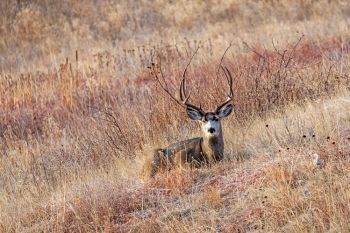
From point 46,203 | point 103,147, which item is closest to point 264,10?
point 103,147

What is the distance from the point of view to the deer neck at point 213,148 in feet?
25.6

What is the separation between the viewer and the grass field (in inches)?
240

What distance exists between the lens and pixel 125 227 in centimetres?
634

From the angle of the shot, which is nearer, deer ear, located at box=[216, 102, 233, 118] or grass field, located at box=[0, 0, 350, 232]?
grass field, located at box=[0, 0, 350, 232]

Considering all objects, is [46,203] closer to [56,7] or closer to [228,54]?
[228,54]

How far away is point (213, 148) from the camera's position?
25.6 feet

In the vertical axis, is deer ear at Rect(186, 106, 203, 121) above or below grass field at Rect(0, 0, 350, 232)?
above

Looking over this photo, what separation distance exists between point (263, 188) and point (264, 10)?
1746 centimetres

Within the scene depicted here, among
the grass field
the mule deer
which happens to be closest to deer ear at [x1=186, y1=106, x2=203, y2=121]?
the mule deer

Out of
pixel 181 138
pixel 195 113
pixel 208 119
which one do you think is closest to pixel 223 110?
pixel 208 119

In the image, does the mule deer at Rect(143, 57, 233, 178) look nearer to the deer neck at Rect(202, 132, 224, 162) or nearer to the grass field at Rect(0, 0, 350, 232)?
the deer neck at Rect(202, 132, 224, 162)

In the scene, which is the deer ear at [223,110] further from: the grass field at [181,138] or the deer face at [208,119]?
the grass field at [181,138]

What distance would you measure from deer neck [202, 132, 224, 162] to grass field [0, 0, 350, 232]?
127 millimetres

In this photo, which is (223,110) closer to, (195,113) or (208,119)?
(208,119)
